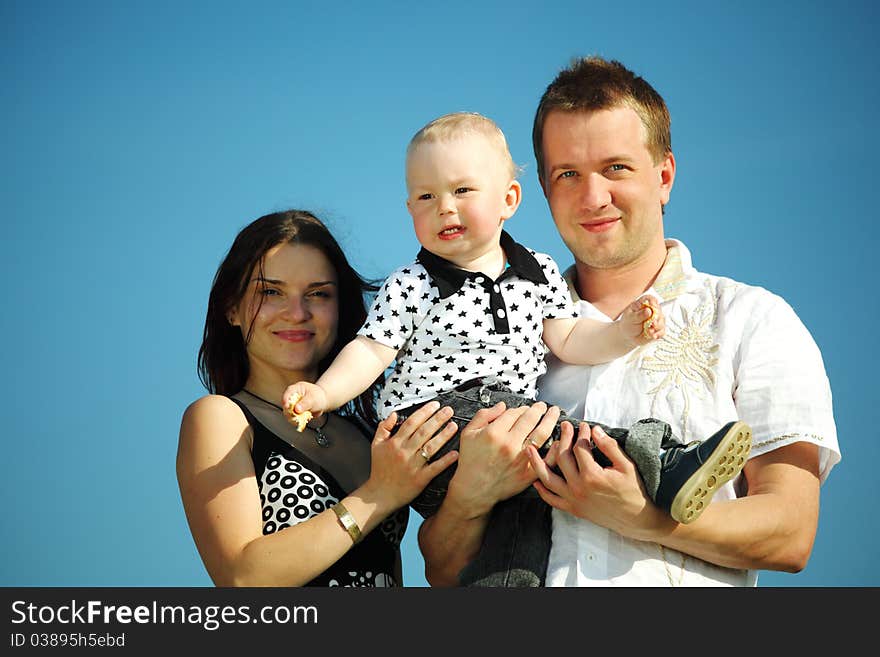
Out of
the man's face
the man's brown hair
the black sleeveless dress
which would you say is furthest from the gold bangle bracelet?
the man's brown hair

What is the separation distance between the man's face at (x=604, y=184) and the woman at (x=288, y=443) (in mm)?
1098

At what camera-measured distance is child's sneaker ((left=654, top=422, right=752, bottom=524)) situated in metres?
3.04

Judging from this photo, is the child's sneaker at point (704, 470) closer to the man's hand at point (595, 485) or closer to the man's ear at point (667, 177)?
the man's hand at point (595, 485)

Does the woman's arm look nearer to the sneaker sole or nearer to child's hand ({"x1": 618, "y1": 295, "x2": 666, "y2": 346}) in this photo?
child's hand ({"x1": 618, "y1": 295, "x2": 666, "y2": 346})

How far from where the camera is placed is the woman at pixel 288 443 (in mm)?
3629

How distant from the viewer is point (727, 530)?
3254 millimetres

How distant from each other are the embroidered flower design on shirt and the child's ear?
78cm

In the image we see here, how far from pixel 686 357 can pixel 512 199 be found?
94 cm

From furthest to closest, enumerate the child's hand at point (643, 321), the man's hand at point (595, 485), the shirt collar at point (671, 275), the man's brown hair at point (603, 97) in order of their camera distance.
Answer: the man's brown hair at point (603, 97)
the shirt collar at point (671, 275)
the child's hand at point (643, 321)
the man's hand at point (595, 485)

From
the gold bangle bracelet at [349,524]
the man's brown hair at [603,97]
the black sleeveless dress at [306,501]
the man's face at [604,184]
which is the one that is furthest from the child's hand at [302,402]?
the man's brown hair at [603,97]
